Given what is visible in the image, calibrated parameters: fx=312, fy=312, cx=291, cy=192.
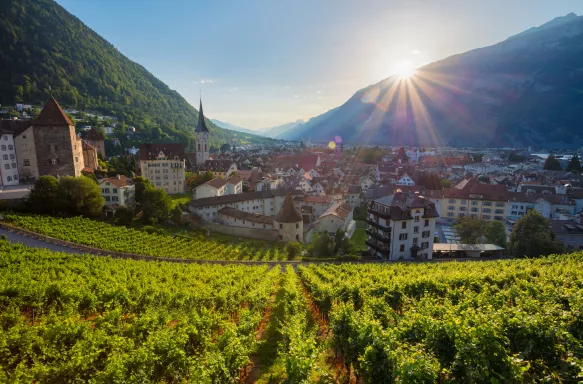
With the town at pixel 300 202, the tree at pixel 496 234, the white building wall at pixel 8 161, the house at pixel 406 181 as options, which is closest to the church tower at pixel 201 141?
the town at pixel 300 202

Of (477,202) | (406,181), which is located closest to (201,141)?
(406,181)

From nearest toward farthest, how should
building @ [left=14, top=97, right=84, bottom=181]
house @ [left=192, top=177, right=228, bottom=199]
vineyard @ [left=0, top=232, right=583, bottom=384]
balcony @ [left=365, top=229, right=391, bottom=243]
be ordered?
vineyard @ [left=0, top=232, right=583, bottom=384], balcony @ [left=365, top=229, right=391, bottom=243], building @ [left=14, top=97, right=84, bottom=181], house @ [left=192, top=177, right=228, bottom=199]

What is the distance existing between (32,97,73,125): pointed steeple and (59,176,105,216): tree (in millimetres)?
12966

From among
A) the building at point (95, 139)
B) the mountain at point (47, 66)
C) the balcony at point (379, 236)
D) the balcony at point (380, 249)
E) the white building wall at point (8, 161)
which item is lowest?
the balcony at point (380, 249)

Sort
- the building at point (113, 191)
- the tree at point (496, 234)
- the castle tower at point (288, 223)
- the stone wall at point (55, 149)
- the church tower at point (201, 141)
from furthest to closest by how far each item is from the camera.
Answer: the church tower at point (201, 141), the building at point (113, 191), the castle tower at point (288, 223), the stone wall at point (55, 149), the tree at point (496, 234)

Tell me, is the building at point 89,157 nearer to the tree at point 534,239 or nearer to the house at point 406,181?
the house at point 406,181

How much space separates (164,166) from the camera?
292ft

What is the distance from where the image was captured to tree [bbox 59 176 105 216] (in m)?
51.6

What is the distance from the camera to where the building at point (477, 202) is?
74500 millimetres

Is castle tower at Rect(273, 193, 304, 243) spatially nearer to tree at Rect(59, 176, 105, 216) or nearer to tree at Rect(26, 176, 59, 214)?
tree at Rect(59, 176, 105, 216)

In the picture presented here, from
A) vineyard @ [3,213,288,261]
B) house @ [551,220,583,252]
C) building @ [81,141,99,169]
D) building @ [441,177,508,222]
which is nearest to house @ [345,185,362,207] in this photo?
building @ [441,177,508,222]

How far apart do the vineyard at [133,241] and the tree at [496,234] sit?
1400 inches

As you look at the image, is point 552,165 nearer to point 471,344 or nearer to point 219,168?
point 219,168

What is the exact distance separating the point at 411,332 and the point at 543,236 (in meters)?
44.9
